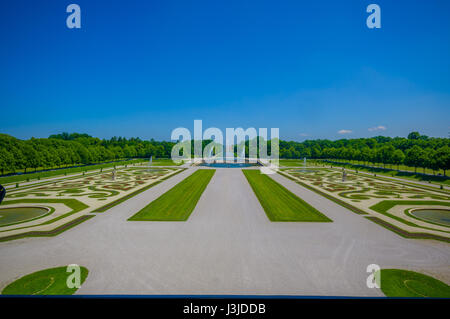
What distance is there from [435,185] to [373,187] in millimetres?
9884

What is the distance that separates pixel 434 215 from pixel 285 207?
12.1 metres

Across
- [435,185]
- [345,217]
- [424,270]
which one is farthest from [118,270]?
[435,185]

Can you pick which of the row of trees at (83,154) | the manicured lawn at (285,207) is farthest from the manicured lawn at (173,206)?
the row of trees at (83,154)

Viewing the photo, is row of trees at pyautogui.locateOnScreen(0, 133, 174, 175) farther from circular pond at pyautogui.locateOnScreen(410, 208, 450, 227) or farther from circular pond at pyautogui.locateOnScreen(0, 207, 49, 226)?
circular pond at pyautogui.locateOnScreen(410, 208, 450, 227)

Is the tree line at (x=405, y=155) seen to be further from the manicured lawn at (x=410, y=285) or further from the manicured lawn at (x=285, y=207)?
the manicured lawn at (x=410, y=285)

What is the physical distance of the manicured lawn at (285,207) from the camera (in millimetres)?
19250

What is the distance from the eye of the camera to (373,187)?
32688mm

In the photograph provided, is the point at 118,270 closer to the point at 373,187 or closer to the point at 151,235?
the point at 151,235

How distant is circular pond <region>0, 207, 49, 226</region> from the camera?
59.9 ft

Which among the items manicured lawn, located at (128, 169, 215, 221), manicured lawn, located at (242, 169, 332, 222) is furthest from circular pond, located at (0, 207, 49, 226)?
manicured lawn, located at (242, 169, 332, 222)

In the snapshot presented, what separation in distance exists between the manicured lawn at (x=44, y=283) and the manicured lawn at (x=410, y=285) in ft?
42.1

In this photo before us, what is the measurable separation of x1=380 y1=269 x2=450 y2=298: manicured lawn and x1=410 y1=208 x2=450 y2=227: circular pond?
33.9 ft

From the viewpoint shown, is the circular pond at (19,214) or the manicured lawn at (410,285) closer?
the manicured lawn at (410,285)

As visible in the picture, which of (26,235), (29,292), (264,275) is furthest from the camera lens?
(26,235)
